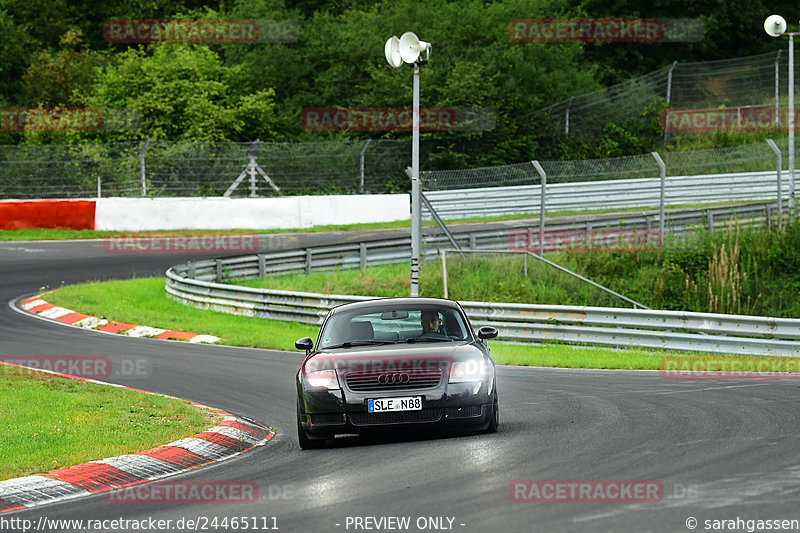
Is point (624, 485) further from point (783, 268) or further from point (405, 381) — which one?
point (783, 268)

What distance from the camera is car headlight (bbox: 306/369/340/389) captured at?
A: 404 inches

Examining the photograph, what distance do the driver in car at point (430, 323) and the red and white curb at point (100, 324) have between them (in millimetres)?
10351

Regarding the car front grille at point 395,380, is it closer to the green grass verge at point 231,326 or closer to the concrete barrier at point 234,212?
the green grass verge at point 231,326

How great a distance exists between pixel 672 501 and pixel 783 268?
19.1 meters

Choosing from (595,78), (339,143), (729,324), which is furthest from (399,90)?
(729,324)

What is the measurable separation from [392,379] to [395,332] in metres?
1.16

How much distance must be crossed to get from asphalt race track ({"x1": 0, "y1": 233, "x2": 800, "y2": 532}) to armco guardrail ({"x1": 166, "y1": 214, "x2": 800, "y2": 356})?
2945 millimetres

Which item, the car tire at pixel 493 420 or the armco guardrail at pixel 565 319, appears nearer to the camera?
the car tire at pixel 493 420

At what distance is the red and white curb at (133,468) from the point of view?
853cm
